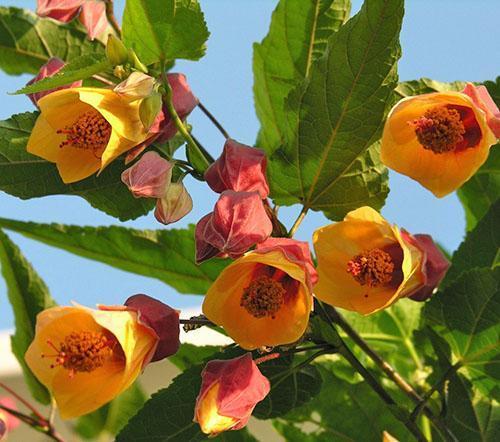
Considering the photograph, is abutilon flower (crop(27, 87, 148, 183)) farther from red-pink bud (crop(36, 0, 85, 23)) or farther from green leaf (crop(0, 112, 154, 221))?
red-pink bud (crop(36, 0, 85, 23))

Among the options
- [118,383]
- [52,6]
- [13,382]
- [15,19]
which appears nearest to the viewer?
[118,383]

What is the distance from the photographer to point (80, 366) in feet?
2.98

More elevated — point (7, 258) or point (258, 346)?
point (258, 346)

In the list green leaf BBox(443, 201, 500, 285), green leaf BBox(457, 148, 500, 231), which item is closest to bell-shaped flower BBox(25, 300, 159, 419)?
green leaf BBox(443, 201, 500, 285)

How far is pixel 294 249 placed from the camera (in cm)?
91

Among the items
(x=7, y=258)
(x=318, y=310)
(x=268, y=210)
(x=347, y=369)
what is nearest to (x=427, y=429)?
(x=347, y=369)

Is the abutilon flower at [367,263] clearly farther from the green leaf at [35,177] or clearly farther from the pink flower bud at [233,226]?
the green leaf at [35,177]

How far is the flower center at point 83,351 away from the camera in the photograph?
90cm

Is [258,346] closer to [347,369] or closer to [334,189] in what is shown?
[334,189]

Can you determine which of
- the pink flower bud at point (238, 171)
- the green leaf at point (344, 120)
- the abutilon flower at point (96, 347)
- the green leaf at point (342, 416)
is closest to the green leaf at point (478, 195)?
the green leaf at point (342, 416)

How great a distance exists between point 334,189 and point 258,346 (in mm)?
204

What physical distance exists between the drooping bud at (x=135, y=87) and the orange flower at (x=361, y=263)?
0.21 m

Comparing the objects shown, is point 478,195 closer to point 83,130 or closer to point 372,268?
point 372,268

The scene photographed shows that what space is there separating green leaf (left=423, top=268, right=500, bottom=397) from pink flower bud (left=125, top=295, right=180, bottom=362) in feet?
1.05
